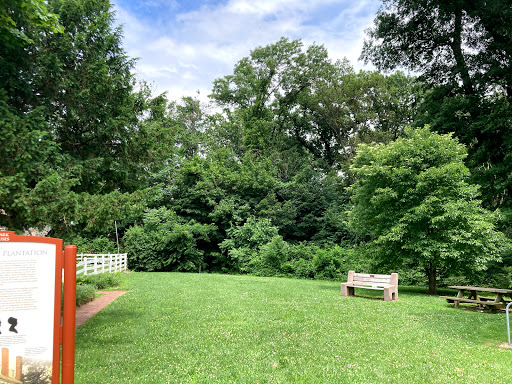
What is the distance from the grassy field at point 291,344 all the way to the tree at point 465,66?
11.1 m


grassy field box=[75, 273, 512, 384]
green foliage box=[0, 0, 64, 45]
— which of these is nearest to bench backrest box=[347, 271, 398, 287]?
grassy field box=[75, 273, 512, 384]

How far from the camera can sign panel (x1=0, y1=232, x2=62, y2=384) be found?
10.7 ft

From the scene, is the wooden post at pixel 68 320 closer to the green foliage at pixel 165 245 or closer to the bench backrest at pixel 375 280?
the bench backrest at pixel 375 280

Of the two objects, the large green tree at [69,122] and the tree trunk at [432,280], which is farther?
the tree trunk at [432,280]

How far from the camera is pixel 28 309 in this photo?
3346 mm

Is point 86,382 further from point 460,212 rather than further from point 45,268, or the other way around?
point 460,212

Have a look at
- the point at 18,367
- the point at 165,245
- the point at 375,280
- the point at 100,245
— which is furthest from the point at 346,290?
the point at 100,245

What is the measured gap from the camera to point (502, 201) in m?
18.5

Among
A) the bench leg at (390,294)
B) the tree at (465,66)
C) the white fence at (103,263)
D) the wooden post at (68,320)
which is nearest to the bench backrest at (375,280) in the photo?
the bench leg at (390,294)

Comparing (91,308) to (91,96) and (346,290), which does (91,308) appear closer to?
(91,96)

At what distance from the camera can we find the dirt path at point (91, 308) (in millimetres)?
8836

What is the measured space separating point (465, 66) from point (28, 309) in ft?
71.3

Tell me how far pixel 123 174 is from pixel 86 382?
7.57 meters

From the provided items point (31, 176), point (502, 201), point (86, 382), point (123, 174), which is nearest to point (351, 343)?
point (86, 382)
